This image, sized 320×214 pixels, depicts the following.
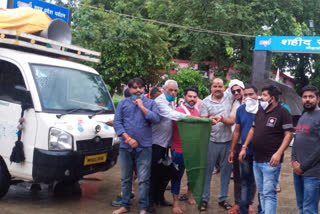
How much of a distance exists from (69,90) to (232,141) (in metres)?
2.51

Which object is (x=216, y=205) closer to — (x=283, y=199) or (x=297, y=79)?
(x=283, y=199)

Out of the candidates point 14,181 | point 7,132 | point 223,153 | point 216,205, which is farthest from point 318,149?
point 14,181

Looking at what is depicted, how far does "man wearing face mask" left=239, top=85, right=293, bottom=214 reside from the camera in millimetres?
4386

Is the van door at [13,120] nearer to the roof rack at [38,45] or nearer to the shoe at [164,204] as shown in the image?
the roof rack at [38,45]

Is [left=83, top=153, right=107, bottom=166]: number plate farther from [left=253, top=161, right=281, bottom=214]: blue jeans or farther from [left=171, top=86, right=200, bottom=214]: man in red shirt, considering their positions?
[left=253, top=161, right=281, bottom=214]: blue jeans

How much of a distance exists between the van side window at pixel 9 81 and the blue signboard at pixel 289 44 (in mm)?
10872

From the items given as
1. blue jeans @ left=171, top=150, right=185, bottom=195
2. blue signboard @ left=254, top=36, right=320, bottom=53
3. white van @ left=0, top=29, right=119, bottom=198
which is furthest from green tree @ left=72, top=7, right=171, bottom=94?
blue jeans @ left=171, top=150, right=185, bottom=195

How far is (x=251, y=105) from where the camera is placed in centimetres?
514

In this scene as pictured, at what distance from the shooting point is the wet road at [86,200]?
17.5 ft

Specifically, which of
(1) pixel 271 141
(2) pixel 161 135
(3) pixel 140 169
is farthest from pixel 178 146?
(1) pixel 271 141

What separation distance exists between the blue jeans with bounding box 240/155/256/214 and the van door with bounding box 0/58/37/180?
2839 millimetres

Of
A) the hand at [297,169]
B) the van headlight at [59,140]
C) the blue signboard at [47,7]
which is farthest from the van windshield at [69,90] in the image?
the blue signboard at [47,7]

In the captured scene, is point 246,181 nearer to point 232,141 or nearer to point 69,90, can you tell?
point 232,141

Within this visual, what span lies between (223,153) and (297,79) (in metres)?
23.7
